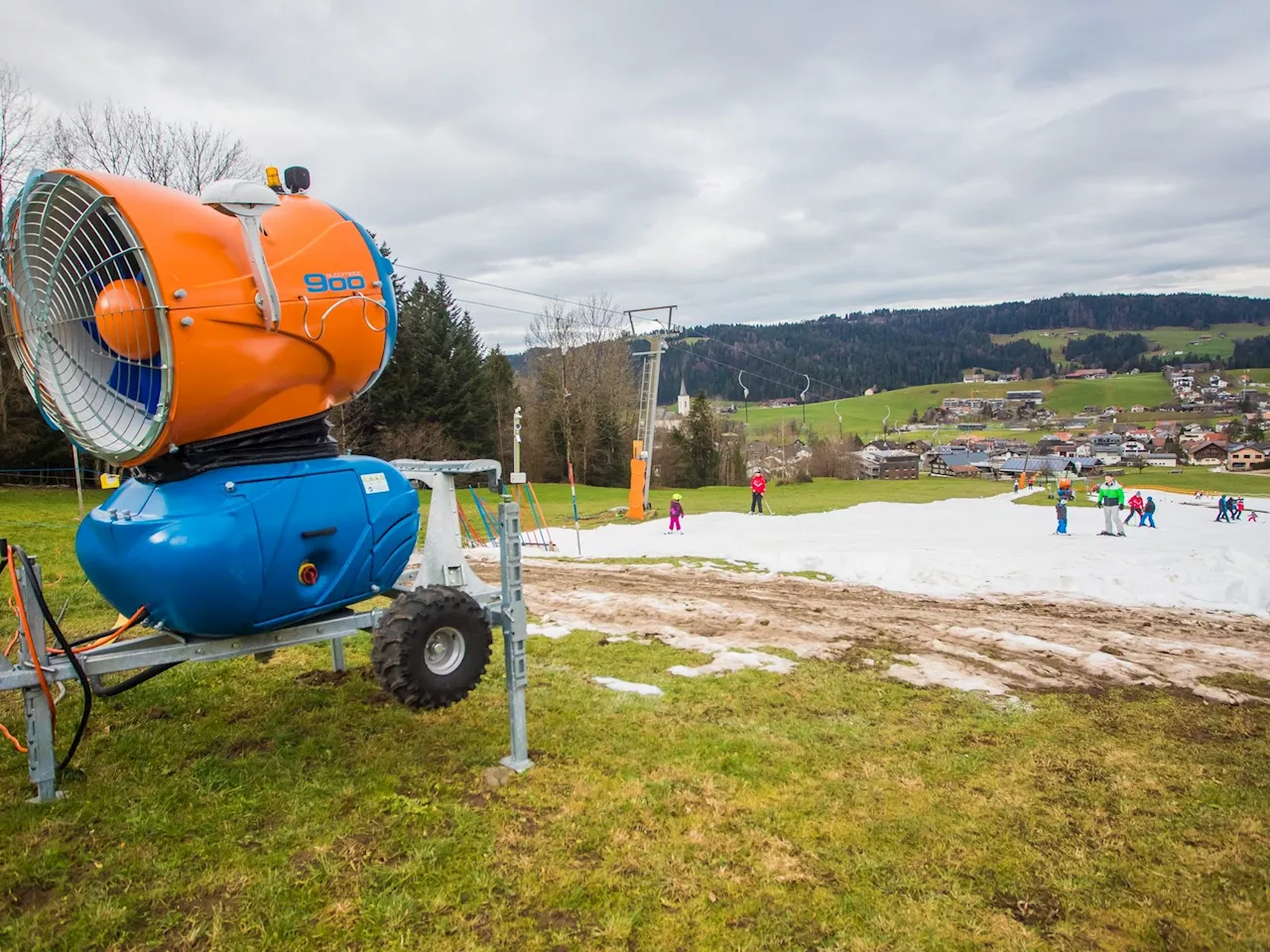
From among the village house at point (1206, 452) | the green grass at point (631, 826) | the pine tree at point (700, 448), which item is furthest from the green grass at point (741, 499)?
the village house at point (1206, 452)

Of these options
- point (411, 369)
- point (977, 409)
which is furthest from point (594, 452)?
point (977, 409)

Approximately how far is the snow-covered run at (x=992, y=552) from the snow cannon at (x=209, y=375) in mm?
11446

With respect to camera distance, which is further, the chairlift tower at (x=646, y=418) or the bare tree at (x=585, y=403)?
the bare tree at (x=585, y=403)

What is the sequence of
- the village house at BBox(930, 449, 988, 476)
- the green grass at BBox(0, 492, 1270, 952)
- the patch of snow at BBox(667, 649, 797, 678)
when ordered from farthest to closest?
the village house at BBox(930, 449, 988, 476), the patch of snow at BBox(667, 649, 797, 678), the green grass at BBox(0, 492, 1270, 952)

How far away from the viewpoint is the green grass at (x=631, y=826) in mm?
3473

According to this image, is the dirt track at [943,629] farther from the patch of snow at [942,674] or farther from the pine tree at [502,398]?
the pine tree at [502,398]

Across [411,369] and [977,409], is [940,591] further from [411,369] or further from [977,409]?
[977,409]

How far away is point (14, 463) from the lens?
35625mm

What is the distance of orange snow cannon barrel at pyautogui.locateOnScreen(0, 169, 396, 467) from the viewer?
11.9ft

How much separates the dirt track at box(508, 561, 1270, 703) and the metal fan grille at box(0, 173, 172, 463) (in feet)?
20.6

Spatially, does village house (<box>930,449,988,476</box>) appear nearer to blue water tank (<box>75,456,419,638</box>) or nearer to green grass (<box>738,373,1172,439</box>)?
green grass (<box>738,373,1172,439</box>)

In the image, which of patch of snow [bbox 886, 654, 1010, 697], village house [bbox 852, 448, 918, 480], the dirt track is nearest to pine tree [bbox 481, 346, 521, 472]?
village house [bbox 852, 448, 918, 480]

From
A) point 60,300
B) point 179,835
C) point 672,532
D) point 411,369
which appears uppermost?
point 411,369

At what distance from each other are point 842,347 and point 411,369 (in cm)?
16172
